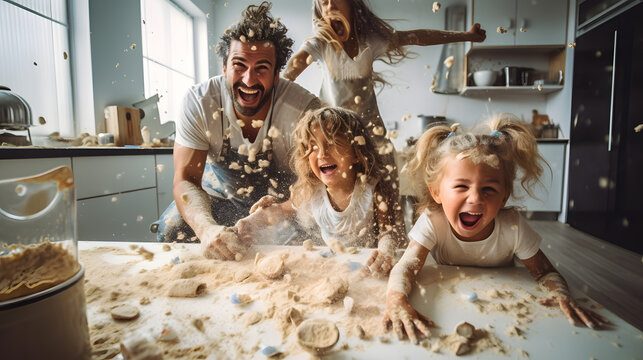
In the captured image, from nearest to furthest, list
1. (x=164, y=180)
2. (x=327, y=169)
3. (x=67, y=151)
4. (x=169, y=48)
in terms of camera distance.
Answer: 1. (x=327, y=169)
2. (x=169, y=48)
3. (x=67, y=151)
4. (x=164, y=180)

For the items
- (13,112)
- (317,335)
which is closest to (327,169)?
(317,335)

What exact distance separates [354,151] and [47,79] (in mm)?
1192

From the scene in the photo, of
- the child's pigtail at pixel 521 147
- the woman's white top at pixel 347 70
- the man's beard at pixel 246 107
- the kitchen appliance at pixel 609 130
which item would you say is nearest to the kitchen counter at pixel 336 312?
the child's pigtail at pixel 521 147

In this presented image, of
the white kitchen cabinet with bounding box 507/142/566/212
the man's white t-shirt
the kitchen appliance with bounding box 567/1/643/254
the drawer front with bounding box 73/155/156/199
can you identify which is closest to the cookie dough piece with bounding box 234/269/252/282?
the man's white t-shirt

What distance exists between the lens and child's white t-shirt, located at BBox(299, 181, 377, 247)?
0.73m

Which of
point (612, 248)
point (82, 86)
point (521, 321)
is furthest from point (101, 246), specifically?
point (612, 248)

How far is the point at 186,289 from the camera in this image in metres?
0.37

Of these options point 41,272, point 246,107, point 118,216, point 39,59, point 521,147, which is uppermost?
point 39,59

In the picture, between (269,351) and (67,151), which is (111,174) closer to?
(67,151)

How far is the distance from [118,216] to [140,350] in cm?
99

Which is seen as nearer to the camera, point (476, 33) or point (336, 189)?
Result: point (476, 33)

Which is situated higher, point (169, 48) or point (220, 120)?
point (169, 48)

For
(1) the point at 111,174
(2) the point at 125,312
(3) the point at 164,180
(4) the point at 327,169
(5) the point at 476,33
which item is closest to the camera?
(2) the point at 125,312

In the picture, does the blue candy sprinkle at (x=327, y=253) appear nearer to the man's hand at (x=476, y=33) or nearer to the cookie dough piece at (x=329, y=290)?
the cookie dough piece at (x=329, y=290)
